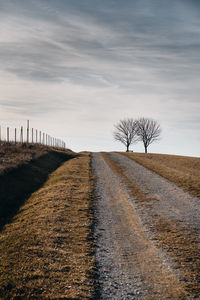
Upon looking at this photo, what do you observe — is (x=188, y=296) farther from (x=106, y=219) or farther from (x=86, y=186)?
(x=86, y=186)

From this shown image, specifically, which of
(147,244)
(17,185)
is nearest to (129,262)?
(147,244)

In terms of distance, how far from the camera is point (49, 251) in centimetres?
907

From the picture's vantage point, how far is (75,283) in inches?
280

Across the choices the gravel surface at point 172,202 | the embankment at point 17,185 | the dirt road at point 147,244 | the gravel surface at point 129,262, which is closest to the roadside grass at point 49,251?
the gravel surface at point 129,262

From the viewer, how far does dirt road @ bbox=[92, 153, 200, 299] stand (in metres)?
6.88

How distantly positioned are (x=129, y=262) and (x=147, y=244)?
1481 mm

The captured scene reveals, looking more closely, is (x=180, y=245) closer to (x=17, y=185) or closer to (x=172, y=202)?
A: (x=172, y=202)

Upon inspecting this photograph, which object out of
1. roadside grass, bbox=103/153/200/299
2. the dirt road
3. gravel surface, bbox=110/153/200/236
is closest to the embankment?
the dirt road

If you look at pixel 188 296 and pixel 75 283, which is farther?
pixel 75 283

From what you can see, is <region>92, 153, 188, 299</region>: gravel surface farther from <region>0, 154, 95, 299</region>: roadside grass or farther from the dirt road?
<region>0, 154, 95, 299</region>: roadside grass

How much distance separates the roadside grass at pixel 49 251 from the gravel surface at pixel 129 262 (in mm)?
447

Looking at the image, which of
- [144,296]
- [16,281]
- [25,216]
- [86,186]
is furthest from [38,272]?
[86,186]

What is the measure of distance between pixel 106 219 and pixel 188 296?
20.8 feet

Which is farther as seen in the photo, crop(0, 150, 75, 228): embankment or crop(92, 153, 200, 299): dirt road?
Answer: crop(0, 150, 75, 228): embankment
